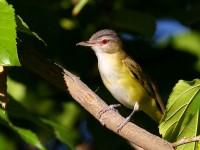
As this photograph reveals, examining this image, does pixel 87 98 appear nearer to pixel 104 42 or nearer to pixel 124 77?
A: pixel 124 77

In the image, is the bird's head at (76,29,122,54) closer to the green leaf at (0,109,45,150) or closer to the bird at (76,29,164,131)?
the bird at (76,29,164,131)

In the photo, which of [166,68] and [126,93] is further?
[126,93]

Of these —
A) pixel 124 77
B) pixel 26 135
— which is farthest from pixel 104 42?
pixel 26 135

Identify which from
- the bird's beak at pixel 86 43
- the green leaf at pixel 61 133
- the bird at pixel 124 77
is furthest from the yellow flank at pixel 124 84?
the green leaf at pixel 61 133

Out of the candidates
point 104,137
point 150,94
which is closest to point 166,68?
point 150,94

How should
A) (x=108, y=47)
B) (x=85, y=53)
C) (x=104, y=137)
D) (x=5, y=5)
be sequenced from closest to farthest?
(x=5, y=5) → (x=104, y=137) → (x=85, y=53) → (x=108, y=47)

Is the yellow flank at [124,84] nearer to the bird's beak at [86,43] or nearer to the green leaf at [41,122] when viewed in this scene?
the bird's beak at [86,43]

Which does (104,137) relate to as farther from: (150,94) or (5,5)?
(5,5)
